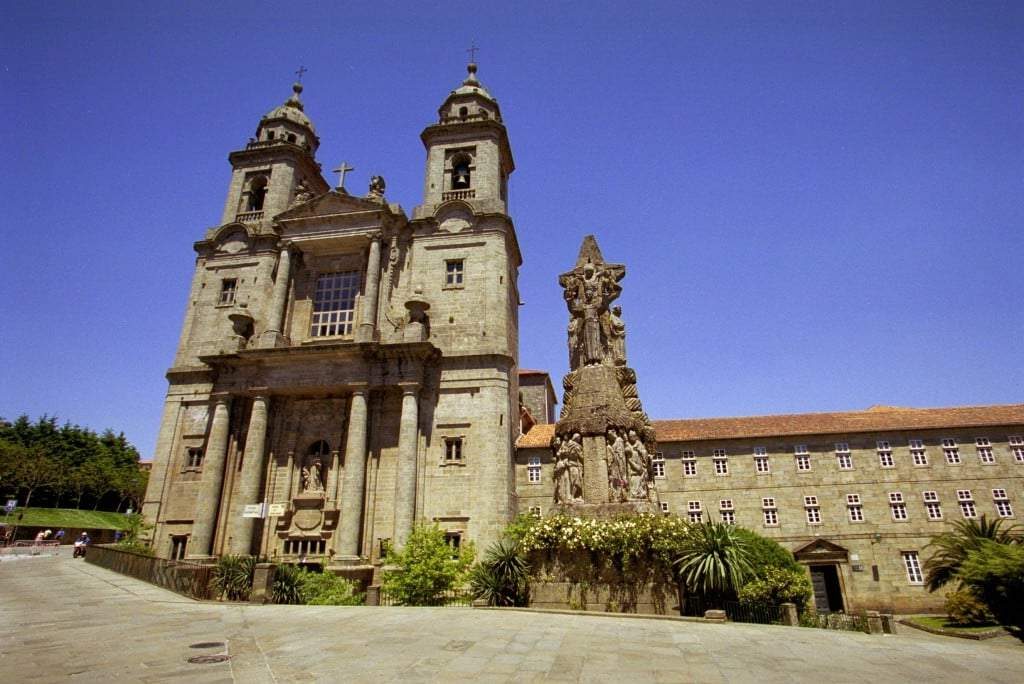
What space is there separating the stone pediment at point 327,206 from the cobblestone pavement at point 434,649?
19.4 meters

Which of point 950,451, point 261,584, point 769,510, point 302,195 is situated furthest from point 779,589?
point 302,195

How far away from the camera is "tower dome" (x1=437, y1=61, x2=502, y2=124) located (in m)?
30.4

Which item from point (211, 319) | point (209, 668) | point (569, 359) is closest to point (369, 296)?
point (211, 319)

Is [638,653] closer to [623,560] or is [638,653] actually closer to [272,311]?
Result: [623,560]

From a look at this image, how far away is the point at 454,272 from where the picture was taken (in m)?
26.5

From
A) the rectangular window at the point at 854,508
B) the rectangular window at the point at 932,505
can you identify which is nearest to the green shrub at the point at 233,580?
the rectangular window at the point at 854,508

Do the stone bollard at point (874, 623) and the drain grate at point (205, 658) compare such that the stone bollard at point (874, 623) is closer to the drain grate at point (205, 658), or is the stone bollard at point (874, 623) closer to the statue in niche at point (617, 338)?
the statue in niche at point (617, 338)

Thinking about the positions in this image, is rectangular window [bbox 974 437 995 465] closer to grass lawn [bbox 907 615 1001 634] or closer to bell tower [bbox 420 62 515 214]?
grass lawn [bbox 907 615 1001 634]

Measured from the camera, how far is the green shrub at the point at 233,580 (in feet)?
50.0

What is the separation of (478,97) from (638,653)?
29.6 metres

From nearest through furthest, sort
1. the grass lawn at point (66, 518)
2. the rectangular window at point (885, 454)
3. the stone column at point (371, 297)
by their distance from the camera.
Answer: the stone column at point (371, 297) < the rectangular window at point (885, 454) < the grass lawn at point (66, 518)

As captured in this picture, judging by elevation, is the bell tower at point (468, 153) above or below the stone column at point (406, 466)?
above

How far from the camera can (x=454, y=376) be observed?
2405cm

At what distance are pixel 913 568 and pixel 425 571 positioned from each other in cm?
2623
